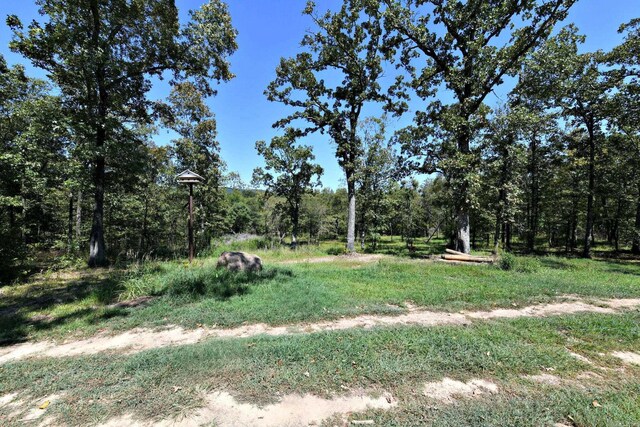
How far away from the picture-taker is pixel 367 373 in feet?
9.57

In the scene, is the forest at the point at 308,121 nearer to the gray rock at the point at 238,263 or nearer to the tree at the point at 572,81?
the tree at the point at 572,81

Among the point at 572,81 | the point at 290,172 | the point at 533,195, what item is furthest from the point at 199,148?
the point at 533,195

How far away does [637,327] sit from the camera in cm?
427

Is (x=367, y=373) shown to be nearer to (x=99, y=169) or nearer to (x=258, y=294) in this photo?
(x=258, y=294)

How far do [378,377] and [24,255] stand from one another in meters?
12.2

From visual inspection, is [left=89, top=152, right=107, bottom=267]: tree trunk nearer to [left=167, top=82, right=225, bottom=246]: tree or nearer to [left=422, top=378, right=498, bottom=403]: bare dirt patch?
[left=167, top=82, right=225, bottom=246]: tree

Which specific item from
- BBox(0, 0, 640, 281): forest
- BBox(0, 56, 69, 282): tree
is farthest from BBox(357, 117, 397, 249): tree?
BBox(0, 56, 69, 282): tree

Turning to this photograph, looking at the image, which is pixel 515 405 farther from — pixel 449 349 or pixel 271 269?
pixel 271 269

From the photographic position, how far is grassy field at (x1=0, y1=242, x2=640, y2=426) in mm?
2432

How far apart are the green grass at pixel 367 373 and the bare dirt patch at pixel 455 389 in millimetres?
86

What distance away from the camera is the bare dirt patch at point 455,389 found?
2605 mm

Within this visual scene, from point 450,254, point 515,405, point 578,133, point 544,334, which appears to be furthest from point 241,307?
point 578,133

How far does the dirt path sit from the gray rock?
3.53 m

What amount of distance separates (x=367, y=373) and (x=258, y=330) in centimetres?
217
